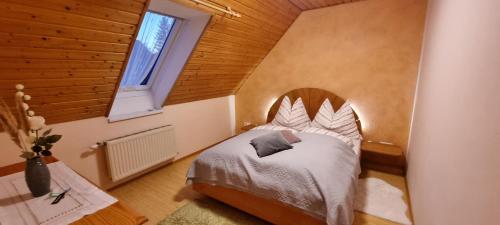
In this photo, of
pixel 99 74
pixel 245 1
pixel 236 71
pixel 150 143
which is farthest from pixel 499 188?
pixel 236 71

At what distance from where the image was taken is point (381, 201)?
2.47 metres

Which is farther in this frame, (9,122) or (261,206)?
(261,206)

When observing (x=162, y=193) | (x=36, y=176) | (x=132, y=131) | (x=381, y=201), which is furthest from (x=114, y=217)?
(x=381, y=201)

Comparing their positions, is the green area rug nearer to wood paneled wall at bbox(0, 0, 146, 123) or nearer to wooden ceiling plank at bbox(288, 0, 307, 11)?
wood paneled wall at bbox(0, 0, 146, 123)

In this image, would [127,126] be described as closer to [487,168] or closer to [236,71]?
[236,71]

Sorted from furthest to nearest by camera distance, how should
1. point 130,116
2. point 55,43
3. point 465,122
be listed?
point 130,116 → point 55,43 → point 465,122

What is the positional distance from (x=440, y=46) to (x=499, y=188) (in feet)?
4.87

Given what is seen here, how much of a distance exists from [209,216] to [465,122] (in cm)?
214

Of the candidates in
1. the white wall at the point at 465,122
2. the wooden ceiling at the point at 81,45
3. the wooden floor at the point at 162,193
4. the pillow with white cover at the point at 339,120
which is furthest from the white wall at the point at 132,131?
the white wall at the point at 465,122

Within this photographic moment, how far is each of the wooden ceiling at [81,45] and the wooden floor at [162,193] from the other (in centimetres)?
102

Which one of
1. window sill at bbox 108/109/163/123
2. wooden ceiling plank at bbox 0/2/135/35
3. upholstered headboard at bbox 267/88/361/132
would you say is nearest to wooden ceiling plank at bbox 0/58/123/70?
wooden ceiling plank at bbox 0/2/135/35

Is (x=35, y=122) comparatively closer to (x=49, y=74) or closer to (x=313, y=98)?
(x=49, y=74)

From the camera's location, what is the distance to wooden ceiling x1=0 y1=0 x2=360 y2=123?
1.57 meters

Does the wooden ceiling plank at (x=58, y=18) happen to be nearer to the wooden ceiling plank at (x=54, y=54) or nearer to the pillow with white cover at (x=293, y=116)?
the wooden ceiling plank at (x=54, y=54)
